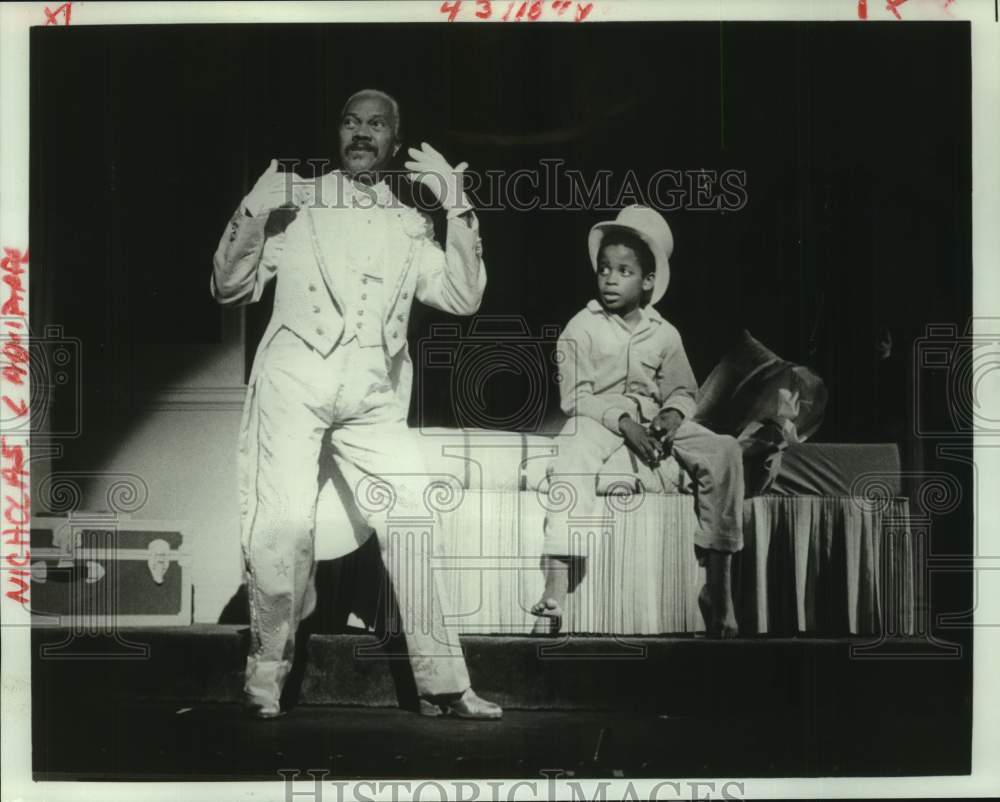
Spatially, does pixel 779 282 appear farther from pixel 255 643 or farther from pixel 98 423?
pixel 98 423

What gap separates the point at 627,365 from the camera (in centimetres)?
406

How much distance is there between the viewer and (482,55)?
4043 mm

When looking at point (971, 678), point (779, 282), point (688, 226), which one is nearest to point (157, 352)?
point (688, 226)

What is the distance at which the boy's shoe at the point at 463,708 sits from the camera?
13.0 ft

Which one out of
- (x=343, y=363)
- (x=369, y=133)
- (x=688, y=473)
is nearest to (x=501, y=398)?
(x=343, y=363)

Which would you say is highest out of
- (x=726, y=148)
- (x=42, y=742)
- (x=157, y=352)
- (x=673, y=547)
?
(x=726, y=148)

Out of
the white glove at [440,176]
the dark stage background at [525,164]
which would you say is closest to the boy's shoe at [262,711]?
the dark stage background at [525,164]

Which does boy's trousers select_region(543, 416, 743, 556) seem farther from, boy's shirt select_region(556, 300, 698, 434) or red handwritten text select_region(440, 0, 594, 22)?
red handwritten text select_region(440, 0, 594, 22)

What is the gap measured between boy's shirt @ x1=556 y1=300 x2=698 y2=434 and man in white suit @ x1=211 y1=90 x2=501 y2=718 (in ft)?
1.57

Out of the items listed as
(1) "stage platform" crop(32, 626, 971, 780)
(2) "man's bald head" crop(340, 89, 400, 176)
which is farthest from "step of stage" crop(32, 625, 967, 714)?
(2) "man's bald head" crop(340, 89, 400, 176)

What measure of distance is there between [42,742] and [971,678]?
3.60 meters

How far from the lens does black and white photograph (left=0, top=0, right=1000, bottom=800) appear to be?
3.99 metres

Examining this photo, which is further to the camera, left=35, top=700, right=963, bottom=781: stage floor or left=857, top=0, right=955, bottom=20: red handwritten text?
left=857, top=0, right=955, bottom=20: red handwritten text

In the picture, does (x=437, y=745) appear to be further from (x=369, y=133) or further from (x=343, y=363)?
(x=369, y=133)
